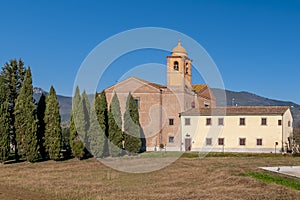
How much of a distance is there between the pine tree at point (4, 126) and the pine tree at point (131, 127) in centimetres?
1279

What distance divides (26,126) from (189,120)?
62.4ft

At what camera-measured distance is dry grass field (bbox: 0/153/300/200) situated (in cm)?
1764

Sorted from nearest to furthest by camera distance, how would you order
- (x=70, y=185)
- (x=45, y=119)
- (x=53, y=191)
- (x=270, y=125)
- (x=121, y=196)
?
1. (x=121, y=196)
2. (x=53, y=191)
3. (x=70, y=185)
4. (x=45, y=119)
5. (x=270, y=125)

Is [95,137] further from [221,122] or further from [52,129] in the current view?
[221,122]

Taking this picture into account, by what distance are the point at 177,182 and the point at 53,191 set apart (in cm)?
608

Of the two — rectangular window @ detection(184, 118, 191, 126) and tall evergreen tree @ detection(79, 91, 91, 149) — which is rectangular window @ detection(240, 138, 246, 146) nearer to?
rectangular window @ detection(184, 118, 191, 126)

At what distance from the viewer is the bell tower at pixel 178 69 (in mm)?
50681

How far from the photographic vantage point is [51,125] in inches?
1396

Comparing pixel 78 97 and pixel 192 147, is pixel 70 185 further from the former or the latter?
pixel 192 147

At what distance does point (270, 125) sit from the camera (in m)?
44.3

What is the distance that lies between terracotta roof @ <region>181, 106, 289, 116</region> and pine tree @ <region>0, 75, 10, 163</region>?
20.0 meters

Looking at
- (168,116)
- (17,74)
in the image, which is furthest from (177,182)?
(168,116)

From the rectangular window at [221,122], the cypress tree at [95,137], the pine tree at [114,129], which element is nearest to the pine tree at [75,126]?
the cypress tree at [95,137]

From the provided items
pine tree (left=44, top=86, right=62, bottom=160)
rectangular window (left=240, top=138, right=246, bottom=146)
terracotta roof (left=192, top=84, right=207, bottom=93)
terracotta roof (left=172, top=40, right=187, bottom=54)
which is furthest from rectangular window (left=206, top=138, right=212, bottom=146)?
pine tree (left=44, top=86, right=62, bottom=160)
